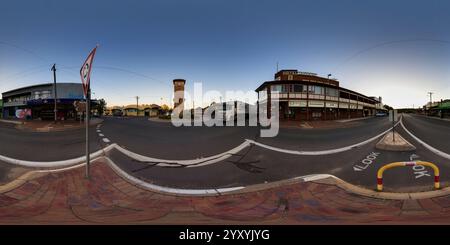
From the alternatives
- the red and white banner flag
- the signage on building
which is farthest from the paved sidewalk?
the signage on building

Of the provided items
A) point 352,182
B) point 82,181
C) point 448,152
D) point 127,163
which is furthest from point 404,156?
point 82,181

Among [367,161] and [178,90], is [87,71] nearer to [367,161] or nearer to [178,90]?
[367,161]

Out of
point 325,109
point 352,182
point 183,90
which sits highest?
point 183,90

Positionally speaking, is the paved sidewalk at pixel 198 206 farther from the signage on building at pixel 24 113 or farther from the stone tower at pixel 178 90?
the signage on building at pixel 24 113

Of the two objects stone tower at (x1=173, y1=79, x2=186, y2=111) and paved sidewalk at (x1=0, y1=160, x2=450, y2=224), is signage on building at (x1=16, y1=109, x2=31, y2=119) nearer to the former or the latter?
stone tower at (x1=173, y1=79, x2=186, y2=111)

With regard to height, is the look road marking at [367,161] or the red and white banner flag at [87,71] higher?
the red and white banner flag at [87,71]

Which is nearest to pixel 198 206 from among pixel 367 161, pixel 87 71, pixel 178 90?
pixel 87 71

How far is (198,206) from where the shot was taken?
4148mm

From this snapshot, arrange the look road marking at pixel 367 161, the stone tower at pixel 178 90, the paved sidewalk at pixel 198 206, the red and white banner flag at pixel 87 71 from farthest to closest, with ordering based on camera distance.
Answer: the stone tower at pixel 178 90
the look road marking at pixel 367 161
the red and white banner flag at pixel 87 71
the paved sidewalk at pixel 198 206

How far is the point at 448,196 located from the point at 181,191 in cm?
575

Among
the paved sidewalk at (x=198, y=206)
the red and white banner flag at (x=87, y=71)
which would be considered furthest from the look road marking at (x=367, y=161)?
the red and white banner flag at (x=87, y=71)

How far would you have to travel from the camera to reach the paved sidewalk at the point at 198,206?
3561mm
